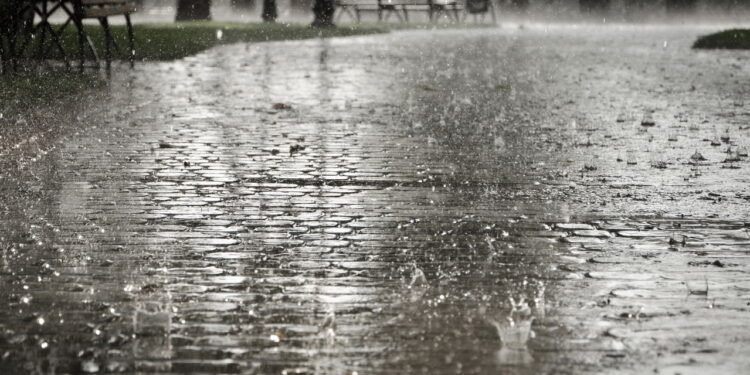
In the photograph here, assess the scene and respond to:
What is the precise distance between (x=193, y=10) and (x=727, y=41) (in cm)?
1621

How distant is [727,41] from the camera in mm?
21500

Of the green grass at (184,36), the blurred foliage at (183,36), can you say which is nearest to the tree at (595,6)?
the blurred foliage at (183,36)

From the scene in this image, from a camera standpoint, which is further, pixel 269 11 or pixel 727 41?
pixel 269 11

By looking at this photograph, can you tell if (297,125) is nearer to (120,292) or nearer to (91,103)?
(91,103)

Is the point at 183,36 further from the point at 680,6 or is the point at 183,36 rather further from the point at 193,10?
the point at 680,6

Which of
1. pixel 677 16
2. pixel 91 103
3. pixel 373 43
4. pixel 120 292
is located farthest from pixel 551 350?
pixel 677 16

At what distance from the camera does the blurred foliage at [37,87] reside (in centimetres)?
936

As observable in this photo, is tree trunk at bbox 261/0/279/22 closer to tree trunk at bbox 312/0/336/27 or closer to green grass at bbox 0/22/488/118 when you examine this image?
tree trunk at bbox 312/0/336/27

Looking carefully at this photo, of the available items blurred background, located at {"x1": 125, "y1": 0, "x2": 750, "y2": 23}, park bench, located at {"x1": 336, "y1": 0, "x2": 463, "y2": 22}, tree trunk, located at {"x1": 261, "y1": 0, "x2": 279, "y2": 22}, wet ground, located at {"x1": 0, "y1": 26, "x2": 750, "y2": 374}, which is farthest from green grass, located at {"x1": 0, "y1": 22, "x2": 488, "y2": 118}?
blurred background, located at {"x1": 125, "y1": 0, "x2": 750, "y2": 23}

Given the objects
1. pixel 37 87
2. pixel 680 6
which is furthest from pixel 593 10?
pixel 37 87

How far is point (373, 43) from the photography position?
853 inches

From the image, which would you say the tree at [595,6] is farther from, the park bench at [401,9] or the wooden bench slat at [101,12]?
the wooden bench slat at [101,12]

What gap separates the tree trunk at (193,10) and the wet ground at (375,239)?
20.9m

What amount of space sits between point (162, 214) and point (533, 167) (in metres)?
2.66
